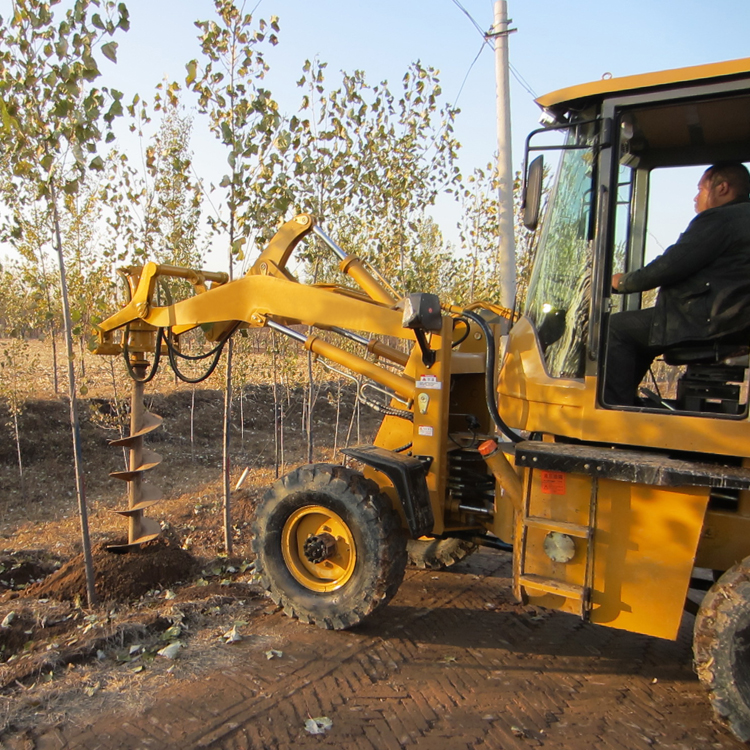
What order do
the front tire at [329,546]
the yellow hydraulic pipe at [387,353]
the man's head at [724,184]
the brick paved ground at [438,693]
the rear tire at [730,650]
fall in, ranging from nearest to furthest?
the rear tire at [730,650] → the brick paved ground at [438,693] → the man's head at [724,184] → the front tire at [329,546] → the yellow hydraulic pipe at [387,353]

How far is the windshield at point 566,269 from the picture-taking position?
3662mm

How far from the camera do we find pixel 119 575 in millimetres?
5227

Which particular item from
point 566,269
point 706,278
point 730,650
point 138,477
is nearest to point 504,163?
point 566,269

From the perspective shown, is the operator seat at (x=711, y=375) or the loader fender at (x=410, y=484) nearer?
the operator seat at (x=711, y=375)

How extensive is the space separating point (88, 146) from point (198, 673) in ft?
11.7

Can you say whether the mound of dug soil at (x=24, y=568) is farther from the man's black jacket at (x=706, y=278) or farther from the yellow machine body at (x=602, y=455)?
the man's black jacket at (x=706, y=278)

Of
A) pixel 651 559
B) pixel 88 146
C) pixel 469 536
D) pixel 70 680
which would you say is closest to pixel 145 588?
pixel 70 680

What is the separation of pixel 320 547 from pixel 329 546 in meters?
0.06

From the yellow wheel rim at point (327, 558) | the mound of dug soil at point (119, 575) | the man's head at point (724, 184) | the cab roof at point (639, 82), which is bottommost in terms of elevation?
the mound of dug soil at point (119, 575)

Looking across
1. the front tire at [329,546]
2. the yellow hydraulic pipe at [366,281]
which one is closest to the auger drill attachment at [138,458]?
the front tire at [329,546]

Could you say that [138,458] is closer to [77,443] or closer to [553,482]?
[77,443]

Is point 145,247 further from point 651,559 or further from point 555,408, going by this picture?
point 651,559

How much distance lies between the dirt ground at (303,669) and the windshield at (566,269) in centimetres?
186

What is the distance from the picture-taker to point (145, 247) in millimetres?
7246
